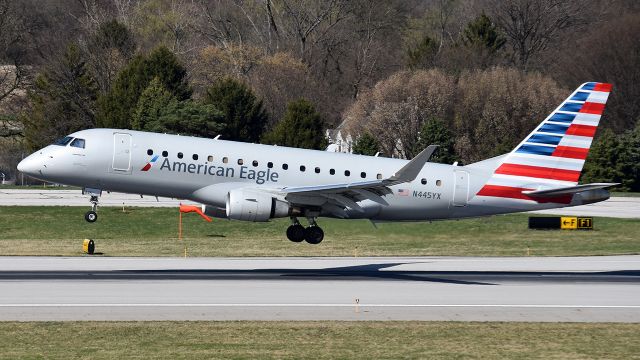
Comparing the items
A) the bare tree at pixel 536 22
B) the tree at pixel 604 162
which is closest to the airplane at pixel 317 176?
the tree at pixel 604 162

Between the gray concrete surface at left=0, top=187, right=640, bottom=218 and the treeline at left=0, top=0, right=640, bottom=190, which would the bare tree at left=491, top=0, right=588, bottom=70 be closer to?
the treeline at left=0, top=0, right=640, bottom=190

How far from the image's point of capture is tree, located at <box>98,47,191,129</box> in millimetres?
110812

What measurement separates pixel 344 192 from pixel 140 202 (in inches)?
1699

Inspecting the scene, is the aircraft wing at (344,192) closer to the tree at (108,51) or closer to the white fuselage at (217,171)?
the white fuselage at (217,171)

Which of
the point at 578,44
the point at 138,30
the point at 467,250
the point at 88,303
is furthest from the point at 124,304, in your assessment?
the point at 138,30

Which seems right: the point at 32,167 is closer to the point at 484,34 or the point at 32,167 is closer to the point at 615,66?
the point at 615,66

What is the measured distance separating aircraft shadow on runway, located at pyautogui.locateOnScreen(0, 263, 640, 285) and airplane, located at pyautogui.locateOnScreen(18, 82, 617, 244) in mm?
2381

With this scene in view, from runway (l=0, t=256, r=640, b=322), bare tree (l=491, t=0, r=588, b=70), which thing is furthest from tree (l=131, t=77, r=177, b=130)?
bare tree (l=491, t=0, r=588, b=70)

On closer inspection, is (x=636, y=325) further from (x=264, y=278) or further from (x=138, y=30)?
(x=138, y=30)

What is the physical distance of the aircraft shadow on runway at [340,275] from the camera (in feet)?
158

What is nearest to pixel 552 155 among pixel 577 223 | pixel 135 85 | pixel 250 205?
pixel 250 205

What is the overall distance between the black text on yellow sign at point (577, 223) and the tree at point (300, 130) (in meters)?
38.3

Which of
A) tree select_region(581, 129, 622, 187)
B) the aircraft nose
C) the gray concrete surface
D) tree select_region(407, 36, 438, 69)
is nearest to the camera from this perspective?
the aircraft nose

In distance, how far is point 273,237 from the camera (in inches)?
2876
